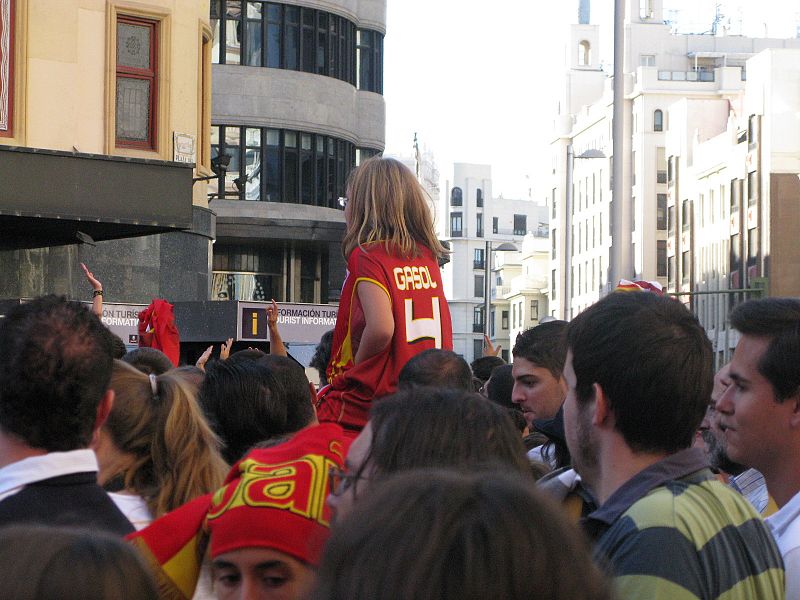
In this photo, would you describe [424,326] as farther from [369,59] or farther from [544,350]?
[369,59]

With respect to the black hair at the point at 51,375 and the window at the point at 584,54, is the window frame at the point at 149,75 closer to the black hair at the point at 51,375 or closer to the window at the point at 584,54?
the black hair at the point at 51,375

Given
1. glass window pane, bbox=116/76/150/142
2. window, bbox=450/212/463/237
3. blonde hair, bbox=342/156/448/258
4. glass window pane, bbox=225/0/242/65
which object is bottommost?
blonde hair, bbox=342/156/448/258

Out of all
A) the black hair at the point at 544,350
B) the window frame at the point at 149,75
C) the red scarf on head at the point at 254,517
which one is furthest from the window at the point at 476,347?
the red scarf on head at the point at 254,517

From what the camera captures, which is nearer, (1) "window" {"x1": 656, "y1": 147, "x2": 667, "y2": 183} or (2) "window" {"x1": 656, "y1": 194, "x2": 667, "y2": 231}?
(2) "window" {"x1": 656, "y1": 194, "x2": 667, "y2": 231}

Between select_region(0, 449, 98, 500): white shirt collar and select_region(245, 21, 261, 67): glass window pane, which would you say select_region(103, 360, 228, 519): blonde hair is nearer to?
select_region(0, 449, 98, 500): white shirt collar

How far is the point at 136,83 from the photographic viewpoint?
25516 mm

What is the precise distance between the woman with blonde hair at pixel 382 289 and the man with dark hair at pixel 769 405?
2.03m

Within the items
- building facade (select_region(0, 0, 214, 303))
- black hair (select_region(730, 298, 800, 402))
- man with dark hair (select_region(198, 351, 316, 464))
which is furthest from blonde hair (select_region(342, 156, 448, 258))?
building facade (select_region(0, 0, 214, 303))

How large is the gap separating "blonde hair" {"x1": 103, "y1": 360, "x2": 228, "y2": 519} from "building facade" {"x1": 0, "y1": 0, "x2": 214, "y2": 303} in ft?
48.0

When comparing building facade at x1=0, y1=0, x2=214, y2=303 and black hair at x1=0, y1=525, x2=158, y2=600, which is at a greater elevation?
building facade at x1=0, y1=0, x2=214, y2=303

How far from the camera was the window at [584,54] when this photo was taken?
133 m

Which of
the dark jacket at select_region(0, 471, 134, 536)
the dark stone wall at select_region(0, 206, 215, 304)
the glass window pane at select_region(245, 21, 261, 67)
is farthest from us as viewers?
the glass window pane at select_region(245, 21, 261, 67)

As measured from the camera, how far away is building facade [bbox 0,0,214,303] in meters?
19.2

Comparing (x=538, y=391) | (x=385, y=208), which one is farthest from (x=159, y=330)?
(x=385, y=208)
